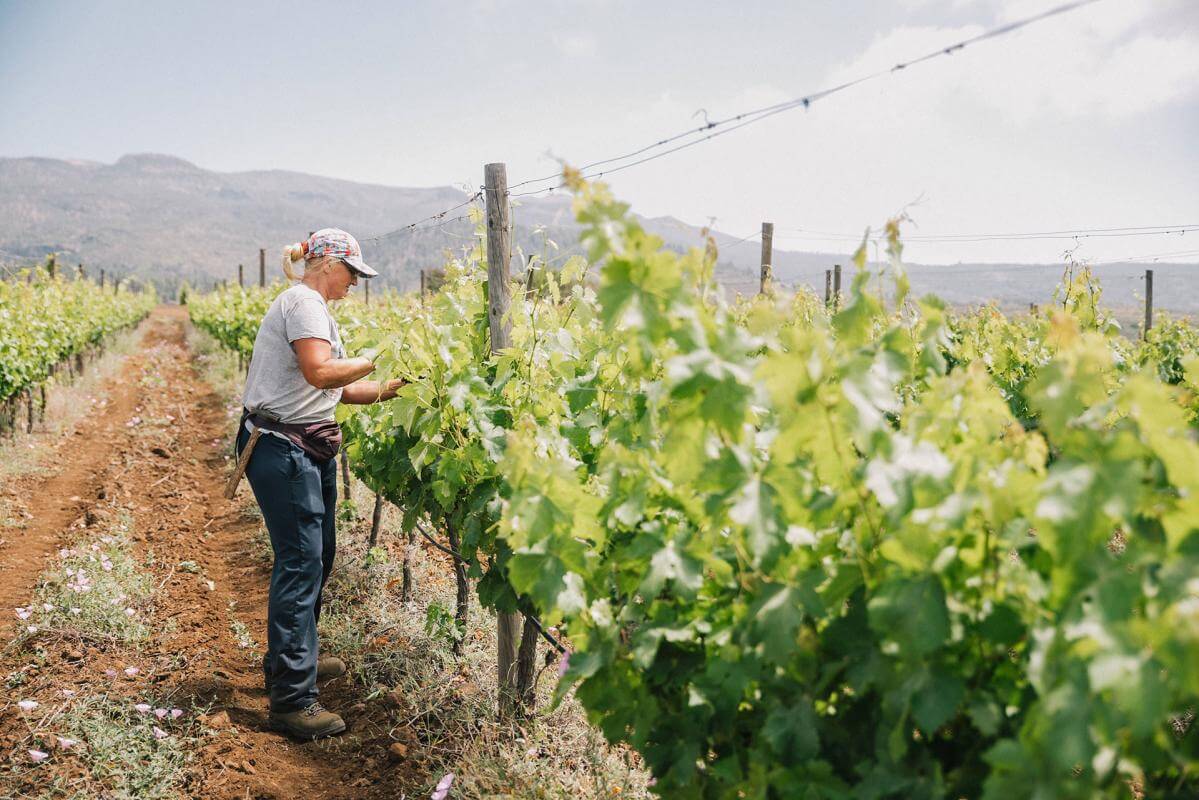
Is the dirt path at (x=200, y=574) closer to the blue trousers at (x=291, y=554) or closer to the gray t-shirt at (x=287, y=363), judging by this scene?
the blue trousers at (x=291, y=554)

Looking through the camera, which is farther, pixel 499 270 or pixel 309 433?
pixel 309 433

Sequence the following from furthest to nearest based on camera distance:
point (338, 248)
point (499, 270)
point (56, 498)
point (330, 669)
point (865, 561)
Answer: point (56, 498) → point (330, 669) → point (338, 248) → point (499, 270) → point (865, 561)

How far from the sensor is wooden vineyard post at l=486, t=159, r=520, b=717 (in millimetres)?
3174

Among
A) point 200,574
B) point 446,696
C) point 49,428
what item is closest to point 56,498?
point 200,574

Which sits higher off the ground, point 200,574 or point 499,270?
point 499,270

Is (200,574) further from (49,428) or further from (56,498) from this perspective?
(49,428)

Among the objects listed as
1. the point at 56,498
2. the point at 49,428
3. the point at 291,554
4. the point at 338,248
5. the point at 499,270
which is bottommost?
the point at 56,498

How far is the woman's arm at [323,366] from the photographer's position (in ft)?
10.4

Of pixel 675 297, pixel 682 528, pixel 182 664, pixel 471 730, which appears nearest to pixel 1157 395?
pixel 675 297

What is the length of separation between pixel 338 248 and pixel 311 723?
2.11m

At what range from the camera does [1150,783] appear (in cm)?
125

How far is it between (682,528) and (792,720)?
1.63 feet

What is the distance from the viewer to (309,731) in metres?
3.41

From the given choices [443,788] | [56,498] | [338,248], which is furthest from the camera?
[56,498]
